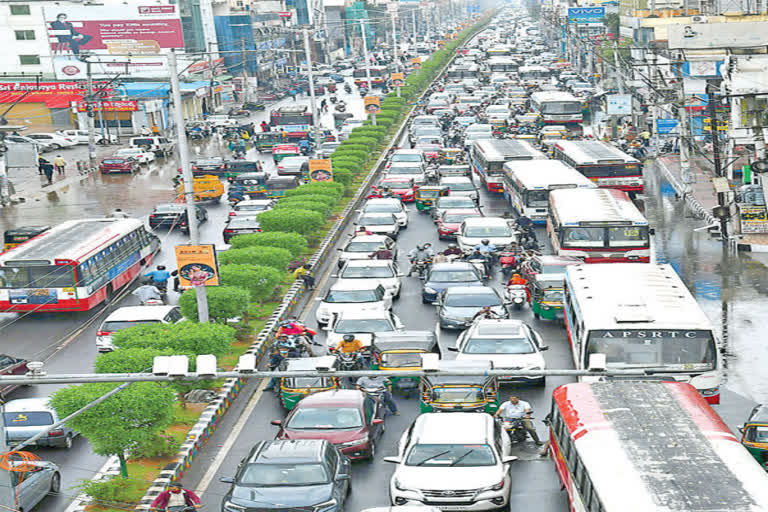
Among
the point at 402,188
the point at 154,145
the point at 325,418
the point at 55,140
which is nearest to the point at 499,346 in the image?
the point at 325,418

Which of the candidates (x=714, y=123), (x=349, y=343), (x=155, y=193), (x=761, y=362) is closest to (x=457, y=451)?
(x=349, y=343)

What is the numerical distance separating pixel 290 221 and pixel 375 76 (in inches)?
4001

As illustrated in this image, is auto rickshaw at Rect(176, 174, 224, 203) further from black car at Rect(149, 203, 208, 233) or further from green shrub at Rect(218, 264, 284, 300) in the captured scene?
green shrub at Rect(218, 264, 284, 300)

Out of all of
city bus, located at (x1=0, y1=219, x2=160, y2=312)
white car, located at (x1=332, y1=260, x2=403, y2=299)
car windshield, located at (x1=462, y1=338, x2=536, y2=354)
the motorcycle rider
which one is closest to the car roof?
city bus, located at (x1=0, y1=219, x2=160, y2=312)

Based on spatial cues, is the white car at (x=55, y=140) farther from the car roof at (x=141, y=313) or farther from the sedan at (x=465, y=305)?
the sedan at (x=465, y=305)

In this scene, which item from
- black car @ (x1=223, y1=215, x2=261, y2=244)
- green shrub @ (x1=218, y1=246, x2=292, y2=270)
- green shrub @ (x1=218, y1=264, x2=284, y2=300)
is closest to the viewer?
green shrub @ (x1=218, y1=264, x2=284, y2=300)

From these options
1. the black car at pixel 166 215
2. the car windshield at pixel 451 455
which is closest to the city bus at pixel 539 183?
the black car at pixel 166 215

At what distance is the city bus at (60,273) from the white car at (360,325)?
9473 millimetres

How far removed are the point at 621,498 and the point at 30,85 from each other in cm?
8414

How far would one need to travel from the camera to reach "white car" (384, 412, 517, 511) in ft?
58.0

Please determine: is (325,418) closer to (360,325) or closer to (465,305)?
(360,325)

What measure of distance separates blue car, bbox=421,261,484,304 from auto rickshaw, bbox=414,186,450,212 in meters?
16.2

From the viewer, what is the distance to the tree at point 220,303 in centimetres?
3017

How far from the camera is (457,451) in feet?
60.3
